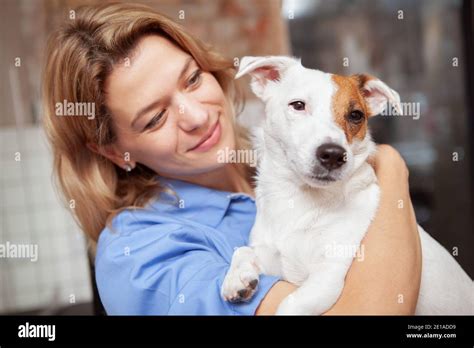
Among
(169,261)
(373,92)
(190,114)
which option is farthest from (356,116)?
(169,261)

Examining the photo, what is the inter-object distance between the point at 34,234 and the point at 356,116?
1.10 meters

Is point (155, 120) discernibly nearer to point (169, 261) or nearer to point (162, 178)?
point (162, 178)

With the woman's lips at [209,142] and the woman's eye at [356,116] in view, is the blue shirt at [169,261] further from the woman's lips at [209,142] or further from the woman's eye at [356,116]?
the woman's eye at [356,116]

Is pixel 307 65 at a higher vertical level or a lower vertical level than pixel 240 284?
higher

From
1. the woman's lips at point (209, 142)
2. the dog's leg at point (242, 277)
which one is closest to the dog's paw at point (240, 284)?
the dog's leg at point (242, 277)

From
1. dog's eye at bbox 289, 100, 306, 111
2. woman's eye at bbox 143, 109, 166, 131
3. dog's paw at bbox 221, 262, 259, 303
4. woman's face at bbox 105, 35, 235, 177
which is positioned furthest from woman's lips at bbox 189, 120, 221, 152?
dog's paw at bbox 221, 262, 259, 303

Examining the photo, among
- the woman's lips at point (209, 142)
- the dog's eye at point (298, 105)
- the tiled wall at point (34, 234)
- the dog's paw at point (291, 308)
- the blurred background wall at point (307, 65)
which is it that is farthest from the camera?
the tiled wall at point (34, 234)

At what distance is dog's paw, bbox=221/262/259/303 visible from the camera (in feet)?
2.97

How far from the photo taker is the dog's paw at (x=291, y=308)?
2.95ft

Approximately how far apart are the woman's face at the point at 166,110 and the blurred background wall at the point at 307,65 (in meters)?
0.28

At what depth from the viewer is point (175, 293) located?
0.98 m

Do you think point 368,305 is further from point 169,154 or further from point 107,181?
point 107,181

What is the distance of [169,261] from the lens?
1006 mm

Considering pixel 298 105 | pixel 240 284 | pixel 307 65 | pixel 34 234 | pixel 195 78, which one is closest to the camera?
pixel 240 284
